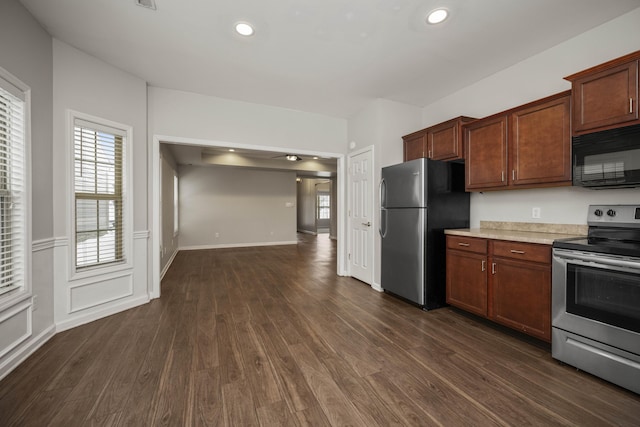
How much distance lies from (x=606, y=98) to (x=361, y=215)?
9.28 ft

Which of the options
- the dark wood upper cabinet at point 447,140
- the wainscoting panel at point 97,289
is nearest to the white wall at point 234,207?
the wainscoting panel at point 97,289

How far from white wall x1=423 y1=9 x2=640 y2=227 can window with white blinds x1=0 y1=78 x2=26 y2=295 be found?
440cm

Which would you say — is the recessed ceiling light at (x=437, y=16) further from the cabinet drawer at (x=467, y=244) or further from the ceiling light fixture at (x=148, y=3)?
the ceiling light fixture at (x=148, y=3)

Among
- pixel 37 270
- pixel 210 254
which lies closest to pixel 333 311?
pixel 37 270

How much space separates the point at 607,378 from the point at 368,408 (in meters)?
1.57

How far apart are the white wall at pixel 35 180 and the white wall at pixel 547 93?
4.36 meters

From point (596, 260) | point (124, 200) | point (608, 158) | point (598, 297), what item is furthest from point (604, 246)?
point (124, 200)

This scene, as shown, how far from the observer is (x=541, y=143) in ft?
7.91

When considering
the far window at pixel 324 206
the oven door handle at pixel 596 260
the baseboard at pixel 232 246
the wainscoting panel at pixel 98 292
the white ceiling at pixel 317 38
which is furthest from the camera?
the far window at pixel 324 206

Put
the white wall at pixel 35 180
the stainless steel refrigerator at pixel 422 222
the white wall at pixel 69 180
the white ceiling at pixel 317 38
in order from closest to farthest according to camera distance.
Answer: the white wall at pixel 35 180, the white ceiling at pixel 317 38, the white wall at pixel 69 180, the stainless steel refrigerator at pixel 422 222

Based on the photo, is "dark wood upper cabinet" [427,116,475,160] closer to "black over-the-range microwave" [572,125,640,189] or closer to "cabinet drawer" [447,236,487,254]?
"cabinet drawer" [447,236,487,254]

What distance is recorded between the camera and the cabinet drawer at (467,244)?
2631 mm

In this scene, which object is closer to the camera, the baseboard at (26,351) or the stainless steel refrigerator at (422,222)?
the baseboard at (26,351)

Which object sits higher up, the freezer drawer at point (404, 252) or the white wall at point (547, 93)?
the white wall at point (547, 93)
